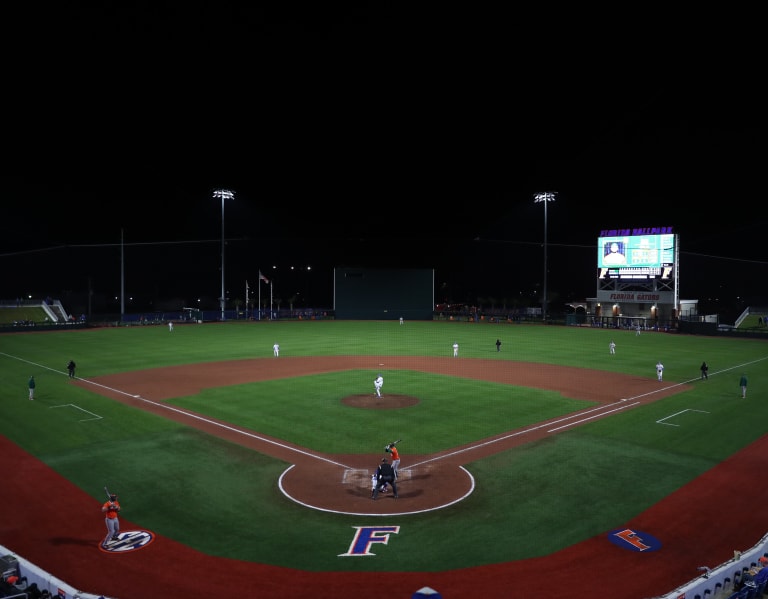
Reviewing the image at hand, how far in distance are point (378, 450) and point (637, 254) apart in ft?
214

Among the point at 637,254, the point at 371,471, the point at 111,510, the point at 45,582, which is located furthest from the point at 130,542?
the point at 637,254

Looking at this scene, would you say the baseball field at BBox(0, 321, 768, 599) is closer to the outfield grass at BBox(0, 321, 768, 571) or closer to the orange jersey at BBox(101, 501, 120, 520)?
the outfield grass at BBox(0, 321, 768, 571)

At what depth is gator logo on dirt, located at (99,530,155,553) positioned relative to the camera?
12.3 m

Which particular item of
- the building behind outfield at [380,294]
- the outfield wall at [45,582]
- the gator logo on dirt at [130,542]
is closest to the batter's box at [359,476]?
the gator logo on dirt at [130,542]

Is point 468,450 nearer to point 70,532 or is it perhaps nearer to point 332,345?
point 70,532

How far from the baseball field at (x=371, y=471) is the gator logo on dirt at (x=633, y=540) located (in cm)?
15

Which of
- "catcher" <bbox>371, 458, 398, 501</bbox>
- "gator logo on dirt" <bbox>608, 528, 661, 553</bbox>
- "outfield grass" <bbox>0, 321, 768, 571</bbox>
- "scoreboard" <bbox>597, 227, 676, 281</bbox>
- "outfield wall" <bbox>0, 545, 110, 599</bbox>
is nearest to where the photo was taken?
"outfield wall" <bbox>0, 545, 110, 599</bbox>

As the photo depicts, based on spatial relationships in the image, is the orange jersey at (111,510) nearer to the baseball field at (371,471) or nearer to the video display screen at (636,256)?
the baseball field at (371,471)

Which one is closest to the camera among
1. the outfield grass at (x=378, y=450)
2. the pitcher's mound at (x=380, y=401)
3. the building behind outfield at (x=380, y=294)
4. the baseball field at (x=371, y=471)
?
the baseball field at (x=371, y=471)

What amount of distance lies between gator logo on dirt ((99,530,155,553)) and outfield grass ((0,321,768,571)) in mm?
361

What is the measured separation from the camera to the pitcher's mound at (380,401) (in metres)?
26.9

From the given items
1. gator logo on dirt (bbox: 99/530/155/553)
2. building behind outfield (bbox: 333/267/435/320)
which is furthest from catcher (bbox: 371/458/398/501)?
building behind outfield (bbox: 333/267/435/320)

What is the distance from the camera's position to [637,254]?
74.4m

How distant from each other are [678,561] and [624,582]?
1.76 m
